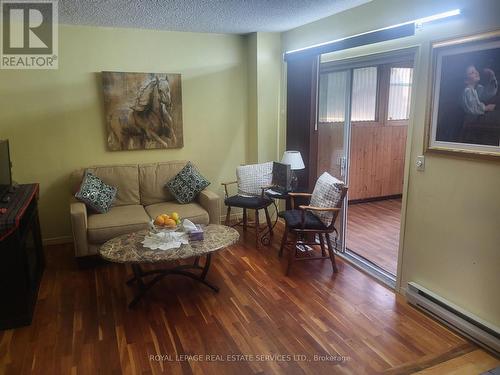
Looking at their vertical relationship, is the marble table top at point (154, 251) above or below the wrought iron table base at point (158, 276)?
above

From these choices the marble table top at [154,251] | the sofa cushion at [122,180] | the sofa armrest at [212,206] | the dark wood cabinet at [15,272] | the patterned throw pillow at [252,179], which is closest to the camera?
the dark wood cabinet at [15,272]

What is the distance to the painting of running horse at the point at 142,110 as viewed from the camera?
4363mm

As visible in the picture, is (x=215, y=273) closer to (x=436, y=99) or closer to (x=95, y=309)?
(x=95, y=309)

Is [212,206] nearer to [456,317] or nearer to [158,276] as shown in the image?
[158,276]

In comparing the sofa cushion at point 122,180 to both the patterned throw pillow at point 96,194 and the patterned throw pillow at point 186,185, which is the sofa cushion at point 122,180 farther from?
the patterned throw pillow at point 186,185

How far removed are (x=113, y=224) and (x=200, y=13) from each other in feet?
7.22

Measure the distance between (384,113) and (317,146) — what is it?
203 cm

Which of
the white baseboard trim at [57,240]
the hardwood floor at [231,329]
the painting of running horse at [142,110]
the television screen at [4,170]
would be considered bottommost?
the hardwood floor at [231,329]

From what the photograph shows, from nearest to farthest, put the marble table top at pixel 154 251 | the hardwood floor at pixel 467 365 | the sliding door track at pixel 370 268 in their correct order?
the hardwood floor at pixel 467 365
the marble table top at pixel 154 251
the sliding door track at pixel 370 268

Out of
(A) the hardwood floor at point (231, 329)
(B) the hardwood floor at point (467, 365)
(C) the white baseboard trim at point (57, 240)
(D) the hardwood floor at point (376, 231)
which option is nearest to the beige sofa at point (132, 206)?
(A) the hardwood floor at point (231, 329)

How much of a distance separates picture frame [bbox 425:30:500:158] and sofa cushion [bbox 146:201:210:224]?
90.7 inches

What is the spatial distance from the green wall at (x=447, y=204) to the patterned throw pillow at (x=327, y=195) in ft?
2.21

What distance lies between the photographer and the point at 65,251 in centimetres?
426

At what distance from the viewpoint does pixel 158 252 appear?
115 inches
